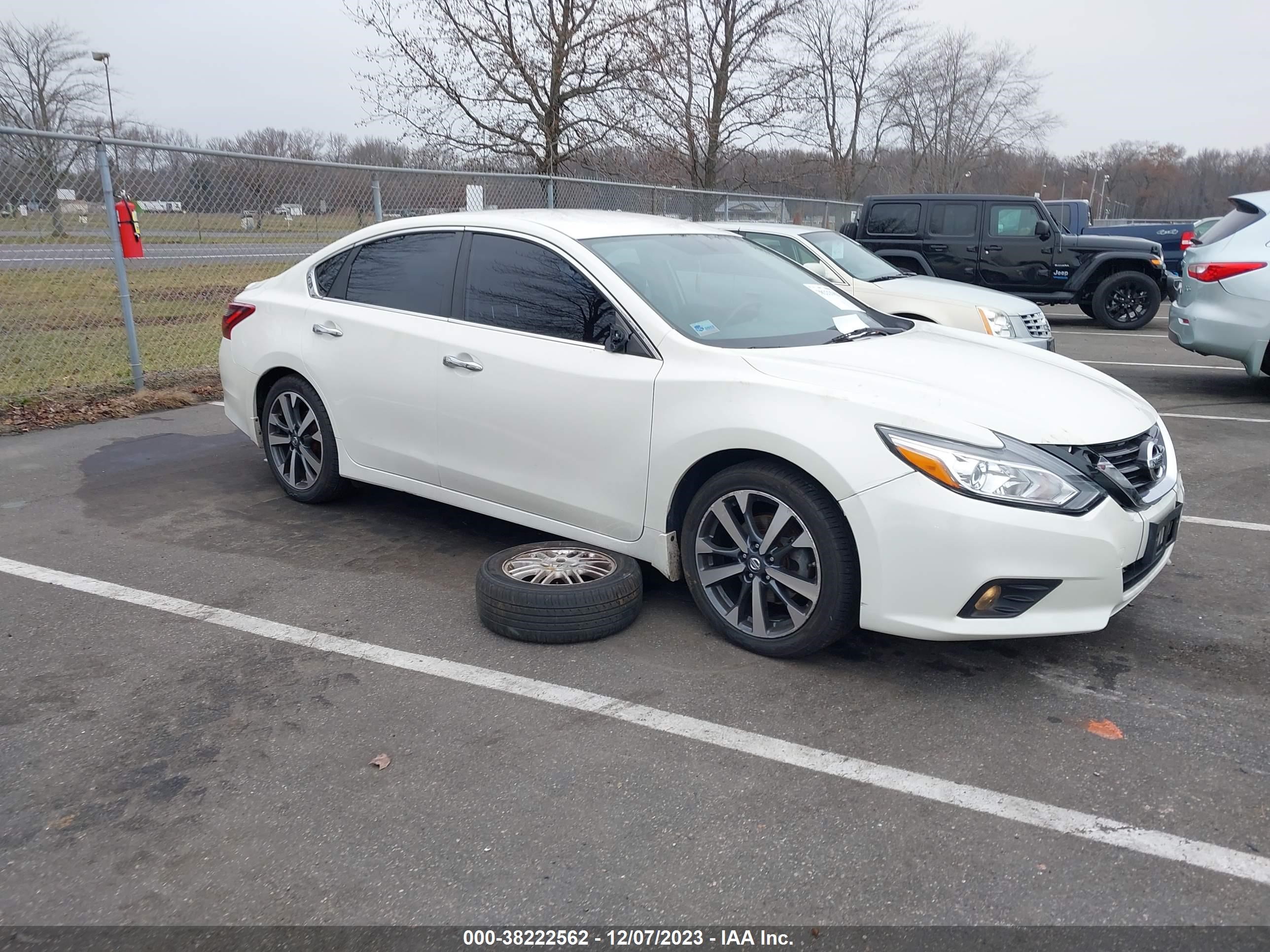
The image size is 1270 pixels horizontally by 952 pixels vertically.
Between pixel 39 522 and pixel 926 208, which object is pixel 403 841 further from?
pixel 926 208

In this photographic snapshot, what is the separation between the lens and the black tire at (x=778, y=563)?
3418mm

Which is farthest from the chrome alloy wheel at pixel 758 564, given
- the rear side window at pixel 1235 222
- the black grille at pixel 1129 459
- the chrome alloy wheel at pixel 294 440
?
the rear side window at pixel 1235 222

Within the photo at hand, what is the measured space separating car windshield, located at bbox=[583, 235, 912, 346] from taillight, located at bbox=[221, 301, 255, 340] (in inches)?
94.0

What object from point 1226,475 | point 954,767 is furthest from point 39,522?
point 1226,475

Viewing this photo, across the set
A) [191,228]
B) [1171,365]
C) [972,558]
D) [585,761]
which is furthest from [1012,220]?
[585,761]

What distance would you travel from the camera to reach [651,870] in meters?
2.50

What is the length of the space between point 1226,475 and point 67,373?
31.6 ft

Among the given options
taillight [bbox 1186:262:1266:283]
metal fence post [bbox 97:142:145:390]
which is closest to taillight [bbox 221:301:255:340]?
metal fence post [bbox 97:142:145:390]

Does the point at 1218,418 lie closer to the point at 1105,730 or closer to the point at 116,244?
the point at 1105,730

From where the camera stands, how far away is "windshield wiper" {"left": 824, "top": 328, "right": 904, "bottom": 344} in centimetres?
419

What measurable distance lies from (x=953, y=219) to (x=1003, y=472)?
1221 cm

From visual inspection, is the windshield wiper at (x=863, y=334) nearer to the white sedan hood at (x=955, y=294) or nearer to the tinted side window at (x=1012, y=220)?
the white sedan hood at (x=955, y=294)

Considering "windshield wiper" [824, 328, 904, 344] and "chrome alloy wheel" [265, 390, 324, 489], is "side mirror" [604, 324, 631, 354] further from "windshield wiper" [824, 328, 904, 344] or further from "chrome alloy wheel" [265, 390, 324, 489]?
"chrome alloy wheel" [265, 390, 324, 489]

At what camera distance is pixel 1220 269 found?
838cm
